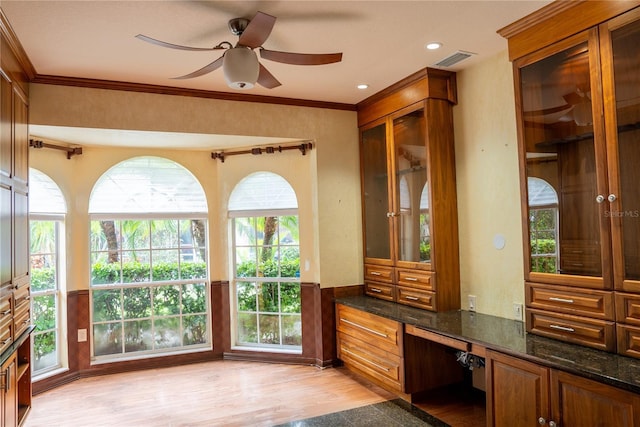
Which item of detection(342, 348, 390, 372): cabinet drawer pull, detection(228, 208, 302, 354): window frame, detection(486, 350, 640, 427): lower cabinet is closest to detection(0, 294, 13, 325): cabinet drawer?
detection(228, 208, 302, 354): window frame

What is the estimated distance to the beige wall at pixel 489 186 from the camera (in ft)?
10.5

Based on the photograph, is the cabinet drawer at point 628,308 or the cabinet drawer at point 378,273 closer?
the cabinet drawer at point 628,308

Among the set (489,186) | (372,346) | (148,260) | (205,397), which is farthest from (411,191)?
(148,260)

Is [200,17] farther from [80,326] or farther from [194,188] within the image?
[80,326]

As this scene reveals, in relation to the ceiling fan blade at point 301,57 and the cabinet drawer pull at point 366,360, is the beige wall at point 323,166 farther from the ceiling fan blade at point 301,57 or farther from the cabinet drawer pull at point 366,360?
the ceiling fan blade at point 301,57

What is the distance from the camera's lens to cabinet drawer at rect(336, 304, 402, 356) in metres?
3.55

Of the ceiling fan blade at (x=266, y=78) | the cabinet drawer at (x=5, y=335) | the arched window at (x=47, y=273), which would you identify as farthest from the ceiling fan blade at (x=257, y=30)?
the arched window at (x=47, y=273)

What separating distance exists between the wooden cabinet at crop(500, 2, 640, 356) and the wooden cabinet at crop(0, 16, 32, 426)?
10.4 feet

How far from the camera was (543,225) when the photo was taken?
2723mm

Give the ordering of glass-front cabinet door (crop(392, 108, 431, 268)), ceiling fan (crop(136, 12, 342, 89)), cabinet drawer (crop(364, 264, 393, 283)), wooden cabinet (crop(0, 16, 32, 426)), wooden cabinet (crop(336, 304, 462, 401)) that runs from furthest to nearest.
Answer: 1. cabinet drawer (crop(364, 264, 393, 283))
2. glass-front cabinet door (crop(392, 108, 431, 268))
3. wooden cabinet (crop(336, 304, 462, 401))
4. wooden cabinet (crop(0, 16, 32, 426))
5. ceiling fan (crop(136, 12, 342, 89))

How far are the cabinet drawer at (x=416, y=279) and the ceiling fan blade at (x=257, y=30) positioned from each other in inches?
90.3

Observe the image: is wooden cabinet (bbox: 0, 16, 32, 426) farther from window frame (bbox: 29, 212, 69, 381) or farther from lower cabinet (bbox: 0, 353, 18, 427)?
window frame (bbox: 29, 212, 69, 381)

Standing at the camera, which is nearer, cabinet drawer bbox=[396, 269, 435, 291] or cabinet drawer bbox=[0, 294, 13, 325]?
cabinet drawer bbox=[0, 294, 13, 325]

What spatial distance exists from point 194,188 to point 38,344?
6.95 feet
